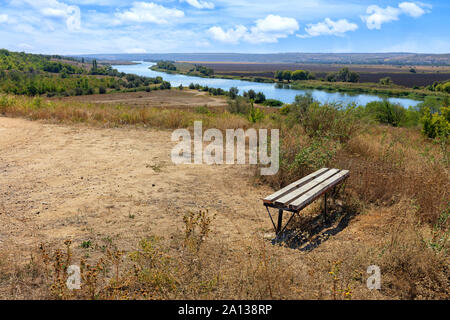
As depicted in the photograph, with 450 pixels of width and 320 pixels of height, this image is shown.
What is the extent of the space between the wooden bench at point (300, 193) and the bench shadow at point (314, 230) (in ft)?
0.48

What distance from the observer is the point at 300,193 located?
378 cm

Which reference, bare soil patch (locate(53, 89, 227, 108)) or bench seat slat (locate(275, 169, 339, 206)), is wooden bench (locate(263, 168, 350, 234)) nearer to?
bench seat slat (locate(275, 169, 339, 206))

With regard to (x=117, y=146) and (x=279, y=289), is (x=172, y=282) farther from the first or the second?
(x=117, y=146)

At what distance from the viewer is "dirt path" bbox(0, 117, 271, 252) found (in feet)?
12.7

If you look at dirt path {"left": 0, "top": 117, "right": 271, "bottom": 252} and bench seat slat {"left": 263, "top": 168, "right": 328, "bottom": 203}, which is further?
dirt path {"left": 0, "top": 117, "right": 271, "bottom": 252}

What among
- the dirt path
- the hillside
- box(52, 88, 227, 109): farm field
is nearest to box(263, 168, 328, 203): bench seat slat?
the dirt path

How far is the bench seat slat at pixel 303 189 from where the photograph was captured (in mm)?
3539

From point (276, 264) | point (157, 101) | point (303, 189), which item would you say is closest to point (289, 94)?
point (157, 101)

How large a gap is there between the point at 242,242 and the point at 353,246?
4.01ft

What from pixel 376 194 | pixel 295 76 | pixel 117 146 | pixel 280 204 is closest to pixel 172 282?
pixel 280 204

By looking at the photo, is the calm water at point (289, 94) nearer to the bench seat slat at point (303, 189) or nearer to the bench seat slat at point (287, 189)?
the bench seat slat at point (303, 189)

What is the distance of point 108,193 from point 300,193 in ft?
9.74

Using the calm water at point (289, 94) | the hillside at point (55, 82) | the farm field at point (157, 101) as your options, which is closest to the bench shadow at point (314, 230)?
the calm water at point (289, 94)

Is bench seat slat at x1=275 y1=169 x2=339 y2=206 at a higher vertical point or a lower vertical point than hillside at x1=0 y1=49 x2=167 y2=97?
lower
